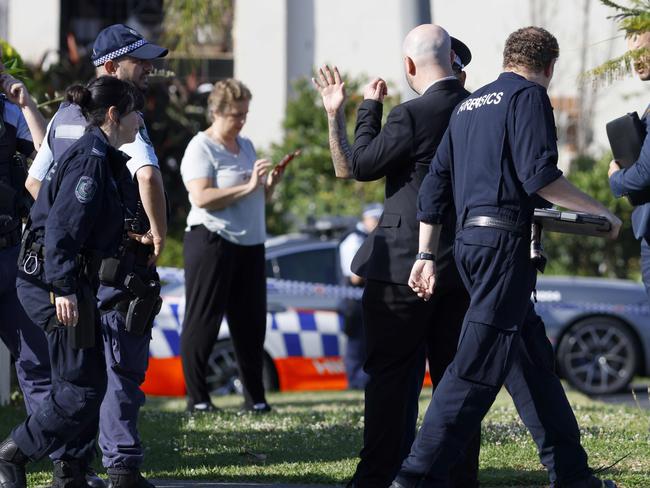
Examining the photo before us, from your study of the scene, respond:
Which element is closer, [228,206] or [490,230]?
[490,230]

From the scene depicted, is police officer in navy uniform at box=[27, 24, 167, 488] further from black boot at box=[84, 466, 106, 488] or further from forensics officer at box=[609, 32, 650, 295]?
forensics officer at box=[609, 32, 650, 295]

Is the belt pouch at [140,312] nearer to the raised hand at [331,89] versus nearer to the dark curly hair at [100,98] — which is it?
the dark curly hair at [100,98]

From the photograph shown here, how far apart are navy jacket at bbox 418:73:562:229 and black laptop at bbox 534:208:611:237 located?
7 cm

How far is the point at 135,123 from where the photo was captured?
16.5 ft

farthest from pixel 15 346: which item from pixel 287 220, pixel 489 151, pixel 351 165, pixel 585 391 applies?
pixel 287 220

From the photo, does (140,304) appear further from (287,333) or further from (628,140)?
(287,333)

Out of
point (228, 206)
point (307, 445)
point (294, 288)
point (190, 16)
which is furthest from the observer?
point (294, 288)

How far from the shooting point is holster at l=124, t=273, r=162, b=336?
16.2 ft

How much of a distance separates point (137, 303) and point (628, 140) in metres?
2.38

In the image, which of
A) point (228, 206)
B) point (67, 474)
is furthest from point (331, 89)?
point (228, 206)

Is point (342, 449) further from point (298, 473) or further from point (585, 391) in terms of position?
point (585, 391)

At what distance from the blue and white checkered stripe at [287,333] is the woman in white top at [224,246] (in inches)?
112

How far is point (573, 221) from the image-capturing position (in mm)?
4668

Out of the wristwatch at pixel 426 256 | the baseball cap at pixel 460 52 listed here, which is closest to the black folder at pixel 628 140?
the baseball cap at pixel 460 52
